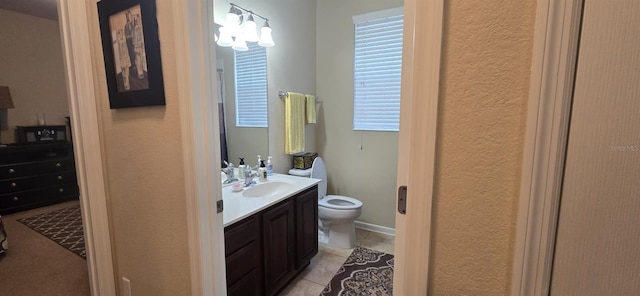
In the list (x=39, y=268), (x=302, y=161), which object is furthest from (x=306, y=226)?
(x=39, y=268)

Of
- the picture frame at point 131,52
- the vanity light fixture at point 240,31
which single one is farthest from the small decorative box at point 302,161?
the picture frame at point 131,52

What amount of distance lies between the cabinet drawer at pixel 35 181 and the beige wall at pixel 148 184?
3287 mm

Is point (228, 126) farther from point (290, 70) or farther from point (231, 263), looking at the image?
point (231, 263)

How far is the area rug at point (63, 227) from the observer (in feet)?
8.07

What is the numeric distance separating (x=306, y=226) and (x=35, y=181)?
378 cm

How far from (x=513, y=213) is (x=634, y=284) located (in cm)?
18

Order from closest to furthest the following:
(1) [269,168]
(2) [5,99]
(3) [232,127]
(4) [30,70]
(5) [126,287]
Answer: (5) [126,287] < (3) [232,127] < (1) [269,168] < (2) [5,99] < (4) [30,70]

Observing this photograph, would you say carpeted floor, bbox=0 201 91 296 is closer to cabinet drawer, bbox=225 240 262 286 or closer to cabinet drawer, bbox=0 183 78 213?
cabinet drawer, bbox=0 183 78 213

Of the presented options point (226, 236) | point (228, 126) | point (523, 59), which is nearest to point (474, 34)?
point (523, 59)

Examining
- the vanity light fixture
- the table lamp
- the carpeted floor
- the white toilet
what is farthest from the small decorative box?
the table lamp

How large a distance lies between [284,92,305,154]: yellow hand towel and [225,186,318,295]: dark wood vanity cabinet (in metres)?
0.62

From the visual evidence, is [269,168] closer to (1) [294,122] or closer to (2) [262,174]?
(2) [262,174]

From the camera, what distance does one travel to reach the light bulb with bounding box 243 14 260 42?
2041 millimetres

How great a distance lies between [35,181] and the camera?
3.30 metres
